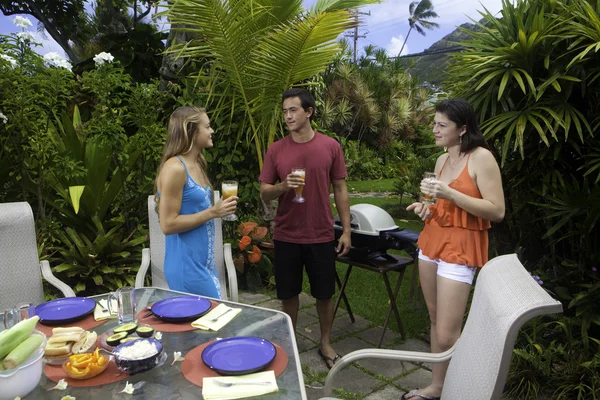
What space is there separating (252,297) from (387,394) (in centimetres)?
197

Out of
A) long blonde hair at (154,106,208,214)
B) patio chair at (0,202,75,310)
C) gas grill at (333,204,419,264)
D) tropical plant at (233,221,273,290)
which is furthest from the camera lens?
tropical plant at (233,221,273,290)

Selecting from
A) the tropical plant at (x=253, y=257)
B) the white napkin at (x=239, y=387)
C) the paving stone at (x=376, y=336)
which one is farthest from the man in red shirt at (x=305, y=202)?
the white napkin at (x=239, y=387)

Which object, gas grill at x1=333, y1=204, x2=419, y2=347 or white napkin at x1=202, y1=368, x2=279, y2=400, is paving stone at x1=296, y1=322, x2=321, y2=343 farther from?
white napkin at x1=202, y1=368, x2=279, y2=400

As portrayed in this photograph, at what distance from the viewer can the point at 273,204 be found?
4.78 m

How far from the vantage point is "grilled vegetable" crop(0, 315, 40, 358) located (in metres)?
1.21

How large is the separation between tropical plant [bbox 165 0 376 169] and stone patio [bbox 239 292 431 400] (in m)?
1.83

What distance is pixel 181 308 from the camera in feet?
6.19

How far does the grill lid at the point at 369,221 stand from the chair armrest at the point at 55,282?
185 cm

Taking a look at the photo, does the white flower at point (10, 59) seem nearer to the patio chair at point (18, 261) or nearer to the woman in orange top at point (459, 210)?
the patio chair at point (18, 261)

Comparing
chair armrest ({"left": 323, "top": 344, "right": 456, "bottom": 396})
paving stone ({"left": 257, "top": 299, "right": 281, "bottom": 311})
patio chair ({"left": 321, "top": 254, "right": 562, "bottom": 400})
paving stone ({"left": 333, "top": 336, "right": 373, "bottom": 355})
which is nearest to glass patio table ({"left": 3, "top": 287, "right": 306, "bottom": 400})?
chair armrest ({"left": 323, "top": 344, "right": 456, "bottom": 396})

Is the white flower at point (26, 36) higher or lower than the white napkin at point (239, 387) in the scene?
higher

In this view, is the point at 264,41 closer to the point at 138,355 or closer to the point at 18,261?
the point at 18,261

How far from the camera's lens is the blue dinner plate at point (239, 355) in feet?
4.57

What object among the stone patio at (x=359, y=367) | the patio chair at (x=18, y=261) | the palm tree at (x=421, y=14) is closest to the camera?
the patio chair at (x=18, y=261)
